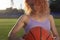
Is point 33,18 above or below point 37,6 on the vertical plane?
below

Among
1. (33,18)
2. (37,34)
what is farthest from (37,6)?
(37,34)

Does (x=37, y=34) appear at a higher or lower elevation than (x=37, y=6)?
lower

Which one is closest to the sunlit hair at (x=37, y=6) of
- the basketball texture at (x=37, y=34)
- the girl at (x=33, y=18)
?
the girl at (x=33, y=18)

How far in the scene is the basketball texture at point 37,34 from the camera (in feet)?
8.32

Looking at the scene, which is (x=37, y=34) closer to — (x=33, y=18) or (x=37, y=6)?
(x=33, y=18)

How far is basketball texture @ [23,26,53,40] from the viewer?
8.32ft

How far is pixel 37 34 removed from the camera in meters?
2.56

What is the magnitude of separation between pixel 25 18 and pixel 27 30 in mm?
123

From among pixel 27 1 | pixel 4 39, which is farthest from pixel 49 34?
pixel 4 39

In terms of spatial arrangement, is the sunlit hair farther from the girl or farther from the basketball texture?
the basketball texture

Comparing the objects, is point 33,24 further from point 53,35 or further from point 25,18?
point 53,35

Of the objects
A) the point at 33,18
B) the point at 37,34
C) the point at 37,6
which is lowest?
the point at 37,34

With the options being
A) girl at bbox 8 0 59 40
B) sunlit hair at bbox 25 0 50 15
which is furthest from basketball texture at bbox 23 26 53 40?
sunlit hair at bbox 25 0 50 15

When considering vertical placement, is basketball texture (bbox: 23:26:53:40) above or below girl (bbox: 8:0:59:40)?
below
